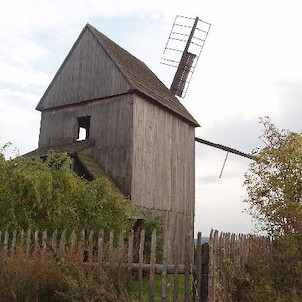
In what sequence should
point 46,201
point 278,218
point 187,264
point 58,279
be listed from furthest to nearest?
point 278,218 → point 46,201 → point 58,279 → point 187,264

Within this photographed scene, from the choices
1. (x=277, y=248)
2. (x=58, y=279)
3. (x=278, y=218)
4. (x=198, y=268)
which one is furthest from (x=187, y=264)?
(x=278, y=218)

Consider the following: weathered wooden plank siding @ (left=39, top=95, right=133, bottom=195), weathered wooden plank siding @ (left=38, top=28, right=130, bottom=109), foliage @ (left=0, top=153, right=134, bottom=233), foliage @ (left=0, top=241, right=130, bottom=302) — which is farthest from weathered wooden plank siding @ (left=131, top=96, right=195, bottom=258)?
foliage @ (left=0, top=241, right=130, bottom=302)

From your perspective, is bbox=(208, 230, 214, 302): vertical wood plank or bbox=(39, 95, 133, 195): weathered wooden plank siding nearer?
bbox=(208, 230, 214, 302): vertical wood plank

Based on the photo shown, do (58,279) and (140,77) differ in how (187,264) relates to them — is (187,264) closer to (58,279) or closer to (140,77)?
(58,279)

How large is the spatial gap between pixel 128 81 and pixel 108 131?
2.30 m

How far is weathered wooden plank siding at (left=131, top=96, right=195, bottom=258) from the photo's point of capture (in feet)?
60.5

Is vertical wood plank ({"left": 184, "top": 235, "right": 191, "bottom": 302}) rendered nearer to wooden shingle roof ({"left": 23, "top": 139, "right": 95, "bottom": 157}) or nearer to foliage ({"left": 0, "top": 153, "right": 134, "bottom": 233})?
foliage ({"left": 0, "top": 153, "right": 134, "bottom": 233})

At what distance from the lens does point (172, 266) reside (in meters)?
7.43

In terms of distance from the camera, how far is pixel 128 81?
18.8 m

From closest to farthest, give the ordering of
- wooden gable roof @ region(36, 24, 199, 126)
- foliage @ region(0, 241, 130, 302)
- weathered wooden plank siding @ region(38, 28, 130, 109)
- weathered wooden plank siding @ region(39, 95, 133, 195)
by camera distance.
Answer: foliage @ region(0, 241, 130, 302)
weathered wooden plank siding @ region(39, 95, 133, 195)
wooden gable roof @ region(36, 24, 199, 126)
weathered wooden plank siding @ region(38, 28, 130, 109)

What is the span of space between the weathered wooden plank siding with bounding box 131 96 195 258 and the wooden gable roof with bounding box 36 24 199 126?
44cm

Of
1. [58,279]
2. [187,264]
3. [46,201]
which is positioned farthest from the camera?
[46,201]

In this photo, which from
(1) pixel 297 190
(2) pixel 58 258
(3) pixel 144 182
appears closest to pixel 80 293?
(2) pixel 58 258

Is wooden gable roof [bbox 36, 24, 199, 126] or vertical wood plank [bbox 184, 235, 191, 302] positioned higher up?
wooden gable roof [bbox 36, 24, 199, 126]
